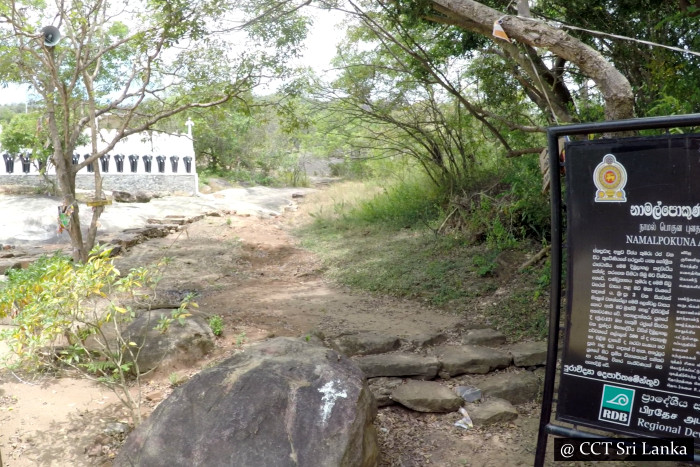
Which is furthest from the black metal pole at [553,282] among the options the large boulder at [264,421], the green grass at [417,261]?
the green grass at [417,261]

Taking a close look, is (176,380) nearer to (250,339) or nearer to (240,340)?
(240,340)

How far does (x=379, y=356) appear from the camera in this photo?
477 centimetres

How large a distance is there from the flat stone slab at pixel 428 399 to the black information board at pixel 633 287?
5.12 feet

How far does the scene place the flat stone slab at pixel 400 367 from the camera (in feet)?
14.8

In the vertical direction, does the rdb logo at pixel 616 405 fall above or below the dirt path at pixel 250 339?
above

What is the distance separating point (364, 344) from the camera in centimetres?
507

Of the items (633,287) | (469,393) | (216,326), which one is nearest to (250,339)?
(216,326)

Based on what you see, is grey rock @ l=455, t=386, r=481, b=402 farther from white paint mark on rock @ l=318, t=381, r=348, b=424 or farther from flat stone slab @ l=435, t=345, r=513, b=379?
white paint mark on rock @ l=318, t=381, r=348, b=424

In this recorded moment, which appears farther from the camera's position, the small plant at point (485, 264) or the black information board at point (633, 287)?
the small plant at point (485, 264)

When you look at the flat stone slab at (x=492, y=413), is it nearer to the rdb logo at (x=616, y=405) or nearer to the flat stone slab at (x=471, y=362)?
the flat stone slab at (x=471, y=362)

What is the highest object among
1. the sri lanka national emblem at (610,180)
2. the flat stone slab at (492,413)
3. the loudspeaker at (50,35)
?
the loudspeaker at (50,35)

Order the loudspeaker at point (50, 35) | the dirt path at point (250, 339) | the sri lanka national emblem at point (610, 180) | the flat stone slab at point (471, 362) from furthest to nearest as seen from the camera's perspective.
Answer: the loudspeaker at point (50, 35) < the flat stone slab at point (471, 362) < the dirt path at point (250, 339) < the sri lanka national emblem at point (610, 180)

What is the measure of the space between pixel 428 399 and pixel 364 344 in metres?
1.07

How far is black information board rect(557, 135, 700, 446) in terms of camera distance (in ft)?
7.54
